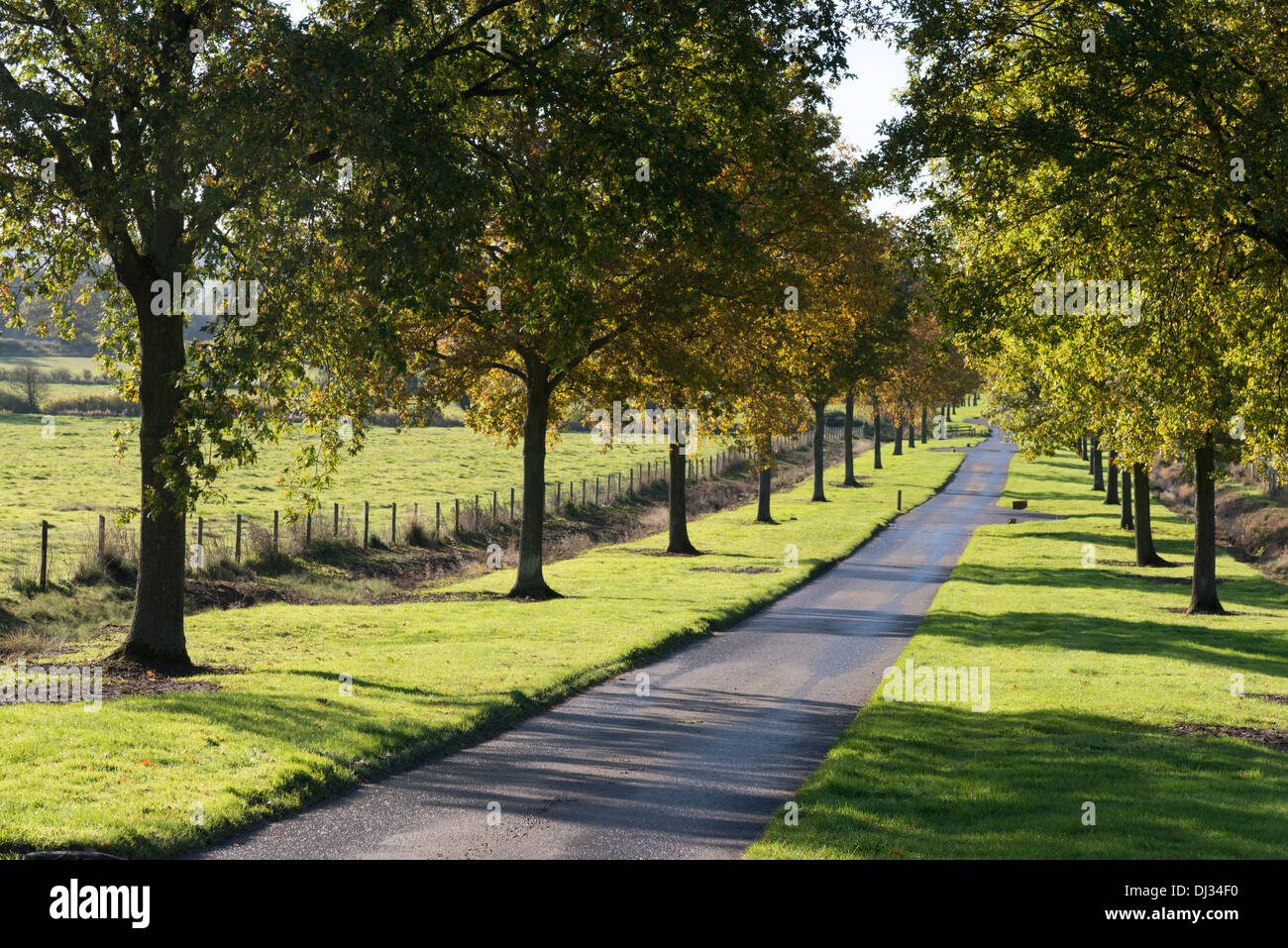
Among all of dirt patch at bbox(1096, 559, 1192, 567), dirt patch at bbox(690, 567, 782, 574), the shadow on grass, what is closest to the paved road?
the shadow on grass

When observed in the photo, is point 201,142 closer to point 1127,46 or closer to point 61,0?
point 61,0

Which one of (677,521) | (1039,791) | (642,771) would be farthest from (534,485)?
(1039,791)

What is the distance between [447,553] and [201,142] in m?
22.5

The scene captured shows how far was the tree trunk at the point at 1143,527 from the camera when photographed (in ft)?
110

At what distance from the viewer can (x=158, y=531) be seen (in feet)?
51.7

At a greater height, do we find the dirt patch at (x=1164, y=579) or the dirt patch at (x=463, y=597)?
the dirt patch at (x=463, y=597)

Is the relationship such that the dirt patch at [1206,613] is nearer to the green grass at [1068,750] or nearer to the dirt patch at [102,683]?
the green grass at [1068,750]

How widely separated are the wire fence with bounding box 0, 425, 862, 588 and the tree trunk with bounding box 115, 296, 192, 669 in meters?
1.98

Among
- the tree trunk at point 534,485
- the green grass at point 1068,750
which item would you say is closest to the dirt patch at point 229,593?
the tree trunk at point 534,485

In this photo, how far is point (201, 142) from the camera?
11.9m

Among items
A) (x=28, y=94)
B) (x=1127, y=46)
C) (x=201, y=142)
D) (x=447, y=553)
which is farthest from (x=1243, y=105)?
(x=447, y=553)

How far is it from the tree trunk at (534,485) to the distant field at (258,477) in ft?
18.4
